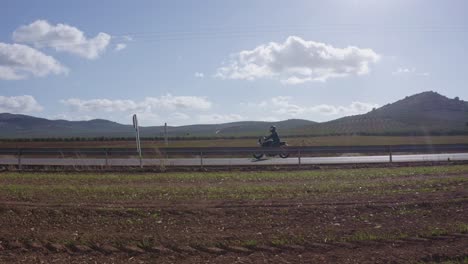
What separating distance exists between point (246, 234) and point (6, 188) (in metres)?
8.60

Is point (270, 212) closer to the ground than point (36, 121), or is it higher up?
closer to the ground

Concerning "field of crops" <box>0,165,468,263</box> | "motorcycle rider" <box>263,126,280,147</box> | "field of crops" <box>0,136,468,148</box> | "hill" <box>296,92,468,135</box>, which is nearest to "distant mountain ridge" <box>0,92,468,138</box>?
"hill" <box>296,92,468,135</box>

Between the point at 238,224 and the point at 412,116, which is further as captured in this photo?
the point at 412,116

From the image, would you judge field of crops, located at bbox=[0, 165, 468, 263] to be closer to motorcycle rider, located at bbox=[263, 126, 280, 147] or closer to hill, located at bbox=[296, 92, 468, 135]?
motorcycle rider, located at bbox=[263, 126, 280, 147]

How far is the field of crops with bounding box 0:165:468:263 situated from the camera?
6699 mm

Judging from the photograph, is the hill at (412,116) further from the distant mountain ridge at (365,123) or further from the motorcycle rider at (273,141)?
the motorcycle rider at (273,141)

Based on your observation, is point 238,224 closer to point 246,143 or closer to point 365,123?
point 246,143

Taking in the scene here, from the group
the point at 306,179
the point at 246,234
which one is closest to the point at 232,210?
the point at 246,234

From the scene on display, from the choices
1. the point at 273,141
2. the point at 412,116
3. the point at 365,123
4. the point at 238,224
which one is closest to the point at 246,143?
the point at 273,141

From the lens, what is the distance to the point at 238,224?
838 centimetres

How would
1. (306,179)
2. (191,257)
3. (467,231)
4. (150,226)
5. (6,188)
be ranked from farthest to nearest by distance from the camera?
(306,179)
(6,188)
(150,226)
(467,231)
(191,257)

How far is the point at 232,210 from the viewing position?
9.40 metres

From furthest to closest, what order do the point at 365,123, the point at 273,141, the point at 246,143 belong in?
the point at 365,123
the point at 246,143
the point at 273,141

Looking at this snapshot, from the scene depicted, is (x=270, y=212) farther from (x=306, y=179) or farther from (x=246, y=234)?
(x=306, y=179)
